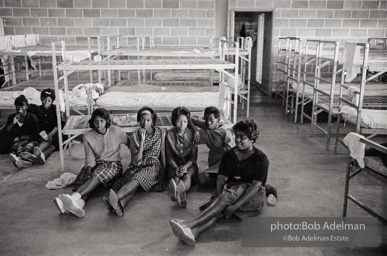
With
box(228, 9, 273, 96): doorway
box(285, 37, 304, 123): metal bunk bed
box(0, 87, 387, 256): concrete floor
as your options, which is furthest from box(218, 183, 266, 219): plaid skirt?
box(228, 9, 273, 96): doorway

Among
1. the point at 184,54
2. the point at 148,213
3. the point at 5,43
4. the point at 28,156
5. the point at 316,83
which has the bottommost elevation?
the point at 148,213

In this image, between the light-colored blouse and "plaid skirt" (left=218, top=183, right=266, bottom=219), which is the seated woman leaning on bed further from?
"plaid skirt" (left=218, top=183, right=266, bottom=219)

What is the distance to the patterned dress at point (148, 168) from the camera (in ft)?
13.7

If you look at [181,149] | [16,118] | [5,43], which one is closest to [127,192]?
[181,149]

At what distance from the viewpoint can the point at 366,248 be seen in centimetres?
319

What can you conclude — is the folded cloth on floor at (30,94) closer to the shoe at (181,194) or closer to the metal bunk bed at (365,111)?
the shoe at (181,194)

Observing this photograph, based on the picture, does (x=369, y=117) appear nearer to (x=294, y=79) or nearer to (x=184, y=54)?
(x=294, y=79)

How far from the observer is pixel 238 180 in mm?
3600

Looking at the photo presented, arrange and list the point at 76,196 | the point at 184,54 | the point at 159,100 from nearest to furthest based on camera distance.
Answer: the point at 76,196, the point at 159,100, the point at 184,54

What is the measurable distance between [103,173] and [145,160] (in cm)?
47

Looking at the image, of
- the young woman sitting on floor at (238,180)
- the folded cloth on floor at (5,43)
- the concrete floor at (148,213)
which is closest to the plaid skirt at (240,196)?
the young woman sitting on floor at (238,180)

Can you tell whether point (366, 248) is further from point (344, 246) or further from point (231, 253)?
point (231, 253)

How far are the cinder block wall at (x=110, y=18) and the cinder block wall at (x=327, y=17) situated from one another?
1.09 metres

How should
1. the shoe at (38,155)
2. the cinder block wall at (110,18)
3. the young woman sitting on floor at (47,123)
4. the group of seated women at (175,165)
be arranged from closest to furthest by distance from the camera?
the group of seated women at (175,165) → the shoe at (38,155) → the young woman sitting on floor at (47,123) → the cinder block wall at (110,18)
